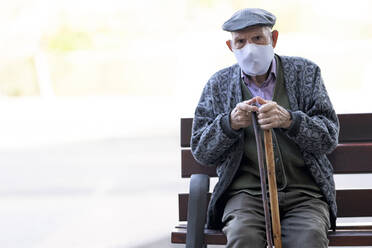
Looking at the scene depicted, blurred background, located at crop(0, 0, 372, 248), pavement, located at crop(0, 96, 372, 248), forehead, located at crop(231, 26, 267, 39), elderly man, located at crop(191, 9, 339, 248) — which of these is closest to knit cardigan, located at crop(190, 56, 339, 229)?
elderly man, located at crop(191, 9, 339, 248)

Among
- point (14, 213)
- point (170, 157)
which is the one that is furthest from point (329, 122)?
point (170, 157)

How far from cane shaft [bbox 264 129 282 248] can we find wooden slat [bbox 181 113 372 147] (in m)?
Answer: 0.76

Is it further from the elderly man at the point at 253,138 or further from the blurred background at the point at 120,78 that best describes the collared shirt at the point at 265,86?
the blurred background at the point at 120,78

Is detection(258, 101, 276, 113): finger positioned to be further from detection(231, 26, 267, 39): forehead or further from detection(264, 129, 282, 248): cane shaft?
detection(231, 26, 267, 39): forehead

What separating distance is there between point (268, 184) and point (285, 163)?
0.18 m

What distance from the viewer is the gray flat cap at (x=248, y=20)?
301 centimetres

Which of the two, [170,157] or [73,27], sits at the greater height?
[73,27]

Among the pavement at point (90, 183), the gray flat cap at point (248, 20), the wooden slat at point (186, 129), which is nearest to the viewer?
the gray flat cap at point (248, 20)

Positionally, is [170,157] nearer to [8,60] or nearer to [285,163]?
[285,163]

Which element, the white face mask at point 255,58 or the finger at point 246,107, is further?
the white face mask at point 255,58

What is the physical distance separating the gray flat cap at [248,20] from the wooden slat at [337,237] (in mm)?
904

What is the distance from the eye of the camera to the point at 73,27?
47.9 ft

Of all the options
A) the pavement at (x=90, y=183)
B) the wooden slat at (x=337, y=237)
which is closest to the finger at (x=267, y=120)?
the wooden slat at (x=337, y=237)

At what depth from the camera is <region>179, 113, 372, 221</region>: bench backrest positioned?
135 inches
